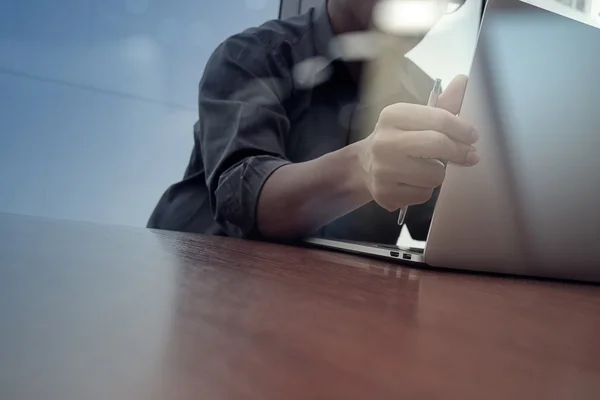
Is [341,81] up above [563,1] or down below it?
below

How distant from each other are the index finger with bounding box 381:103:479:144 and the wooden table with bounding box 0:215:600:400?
15cm

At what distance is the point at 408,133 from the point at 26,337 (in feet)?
1.13

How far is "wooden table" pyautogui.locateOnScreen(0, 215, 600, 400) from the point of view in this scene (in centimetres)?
9

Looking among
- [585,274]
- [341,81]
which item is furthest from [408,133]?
[341,81]

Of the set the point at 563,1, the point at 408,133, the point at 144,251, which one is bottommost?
the point at 144,251

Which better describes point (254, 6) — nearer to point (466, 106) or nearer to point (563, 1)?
point (563, 1)

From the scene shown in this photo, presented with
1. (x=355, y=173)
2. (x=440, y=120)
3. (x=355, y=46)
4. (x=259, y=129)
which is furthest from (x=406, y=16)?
(x=440, y=120)

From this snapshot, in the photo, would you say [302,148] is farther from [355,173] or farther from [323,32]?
[355,173]

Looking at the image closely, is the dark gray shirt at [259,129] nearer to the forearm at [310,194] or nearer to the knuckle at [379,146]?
the forearm at [310,194]

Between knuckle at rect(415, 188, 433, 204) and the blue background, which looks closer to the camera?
knuckle at rect(415, 188, 433, 204)

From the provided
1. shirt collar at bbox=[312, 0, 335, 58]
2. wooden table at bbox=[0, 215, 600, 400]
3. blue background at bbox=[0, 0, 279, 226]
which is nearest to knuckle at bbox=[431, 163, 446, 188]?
wooden table at bbox=[0, 215, 600, 400]

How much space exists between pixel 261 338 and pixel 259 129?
578 mm

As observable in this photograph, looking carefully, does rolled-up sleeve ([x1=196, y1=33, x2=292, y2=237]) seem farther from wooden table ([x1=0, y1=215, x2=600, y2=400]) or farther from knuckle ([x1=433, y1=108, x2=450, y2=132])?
wooden table ([x1=0, y1=215, x2=600, y2=400])

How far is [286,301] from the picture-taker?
0.57 ft
